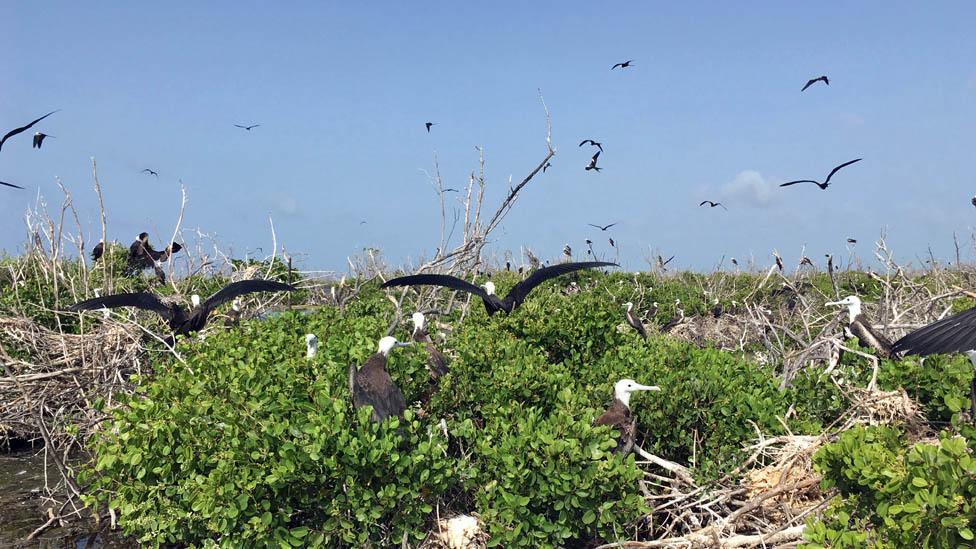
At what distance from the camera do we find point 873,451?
10.7 feet

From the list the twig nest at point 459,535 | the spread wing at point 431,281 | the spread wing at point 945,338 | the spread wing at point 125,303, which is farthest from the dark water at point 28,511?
the spread wing at point 945,338

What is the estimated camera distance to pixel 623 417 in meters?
4.93

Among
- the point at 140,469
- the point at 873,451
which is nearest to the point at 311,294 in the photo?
the point at 140,469

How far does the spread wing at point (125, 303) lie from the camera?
6516mm

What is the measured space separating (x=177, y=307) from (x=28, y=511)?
217cm

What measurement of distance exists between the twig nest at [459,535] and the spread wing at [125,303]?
3.68m

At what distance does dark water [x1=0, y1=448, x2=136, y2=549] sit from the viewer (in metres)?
5.95

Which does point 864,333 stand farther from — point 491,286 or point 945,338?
point 491,286

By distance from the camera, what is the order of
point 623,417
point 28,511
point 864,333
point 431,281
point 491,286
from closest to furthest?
point 623,417
point 864,333
point 28,511
point 431,281
point 491,286

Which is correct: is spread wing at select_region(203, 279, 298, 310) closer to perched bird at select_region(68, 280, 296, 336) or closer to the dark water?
perched bird at select_region(68, 280, 296, 336)

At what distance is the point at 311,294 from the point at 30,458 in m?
4.17

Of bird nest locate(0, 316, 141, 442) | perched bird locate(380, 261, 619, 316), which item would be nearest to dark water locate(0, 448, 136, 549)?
bird nest locate(0, 316, 141, 442)

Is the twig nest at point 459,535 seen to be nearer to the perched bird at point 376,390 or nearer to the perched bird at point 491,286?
the perched bird at point 376,390

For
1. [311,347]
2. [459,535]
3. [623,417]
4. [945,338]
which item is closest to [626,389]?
[623,417]
